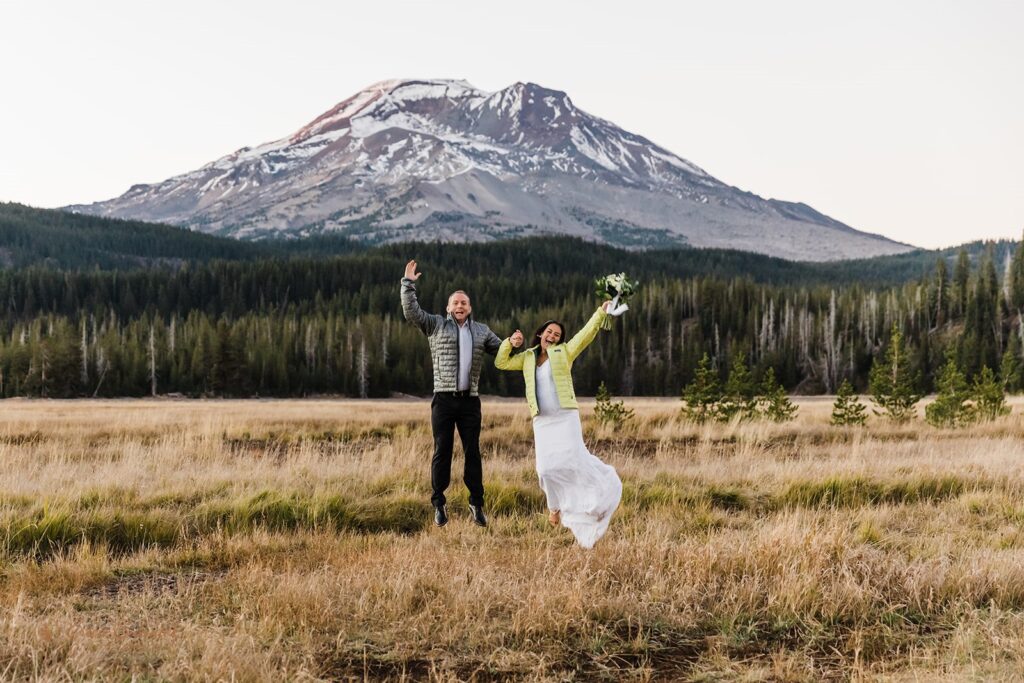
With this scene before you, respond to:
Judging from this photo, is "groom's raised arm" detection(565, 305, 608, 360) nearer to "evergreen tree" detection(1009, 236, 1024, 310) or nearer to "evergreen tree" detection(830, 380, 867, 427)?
"evergreen tree" detection(830, 380, 867, 427)

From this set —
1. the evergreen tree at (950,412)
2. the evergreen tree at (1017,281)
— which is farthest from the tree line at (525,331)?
the evergreen tree at (950,412)

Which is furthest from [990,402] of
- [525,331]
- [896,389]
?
[525,331]

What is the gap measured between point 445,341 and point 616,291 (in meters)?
2.11

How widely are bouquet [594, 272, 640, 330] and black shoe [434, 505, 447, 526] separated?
289cm

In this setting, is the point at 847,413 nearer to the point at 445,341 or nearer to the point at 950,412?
the point at 950,412

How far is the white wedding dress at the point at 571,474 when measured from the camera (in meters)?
8.33

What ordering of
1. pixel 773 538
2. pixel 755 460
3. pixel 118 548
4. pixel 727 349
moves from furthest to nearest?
pixel 727 349, pixel 755 460, pixel 118 548, pixel 773 538

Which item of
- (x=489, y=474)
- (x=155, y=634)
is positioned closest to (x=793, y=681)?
(x=155, y=634)

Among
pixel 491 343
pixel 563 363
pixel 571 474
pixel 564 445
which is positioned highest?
pixel 491 343

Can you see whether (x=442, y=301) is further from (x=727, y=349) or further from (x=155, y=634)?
(x=155, y=634)

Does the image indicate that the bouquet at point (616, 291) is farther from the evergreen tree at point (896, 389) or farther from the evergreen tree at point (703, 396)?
the evergreen tree at point (896, 389)

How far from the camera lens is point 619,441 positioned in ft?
63.2

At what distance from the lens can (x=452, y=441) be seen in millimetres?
9695

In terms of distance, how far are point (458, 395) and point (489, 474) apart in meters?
2.85
